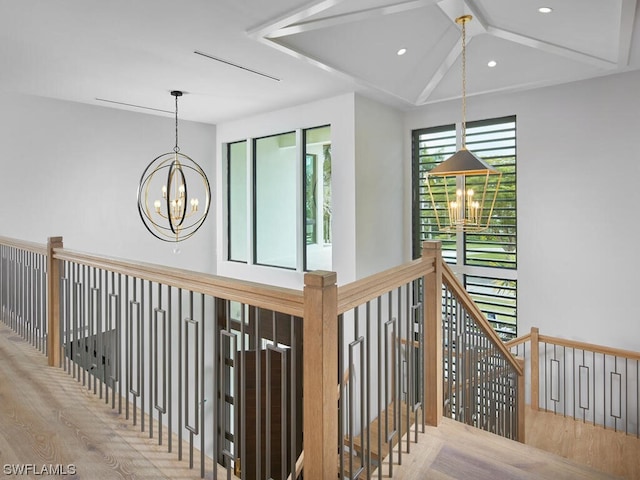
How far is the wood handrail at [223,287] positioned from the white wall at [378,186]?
129 inches

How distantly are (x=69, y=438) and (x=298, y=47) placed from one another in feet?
10.8

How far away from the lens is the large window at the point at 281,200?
5.75 m

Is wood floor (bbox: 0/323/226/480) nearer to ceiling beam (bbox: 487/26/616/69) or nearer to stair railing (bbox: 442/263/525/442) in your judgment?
stair railing (bbox: 442/263/525/442)

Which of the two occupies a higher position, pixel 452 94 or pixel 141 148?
pixel 452 94

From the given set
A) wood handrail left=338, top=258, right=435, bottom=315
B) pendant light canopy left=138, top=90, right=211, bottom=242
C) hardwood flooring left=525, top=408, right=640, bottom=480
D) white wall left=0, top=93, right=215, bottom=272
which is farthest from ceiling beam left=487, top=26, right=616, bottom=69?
white wall left=0, top=93, right=215, bottom=272

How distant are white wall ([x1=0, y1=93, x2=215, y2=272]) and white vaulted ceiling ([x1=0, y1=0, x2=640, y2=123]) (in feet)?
1.19

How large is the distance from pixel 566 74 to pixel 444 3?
1.85 meters

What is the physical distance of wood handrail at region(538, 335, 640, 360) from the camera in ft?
13.8

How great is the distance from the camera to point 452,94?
200 inches

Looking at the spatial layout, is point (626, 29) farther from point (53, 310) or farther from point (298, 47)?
point (53, 310)

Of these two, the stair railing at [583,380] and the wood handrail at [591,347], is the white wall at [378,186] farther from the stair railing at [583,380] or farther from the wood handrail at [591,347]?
the wood handrail at [591,347]

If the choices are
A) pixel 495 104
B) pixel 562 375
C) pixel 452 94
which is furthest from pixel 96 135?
pixel 562 375

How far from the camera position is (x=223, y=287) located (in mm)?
1760

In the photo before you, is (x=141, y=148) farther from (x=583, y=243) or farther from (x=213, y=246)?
(x=583, y=243)
